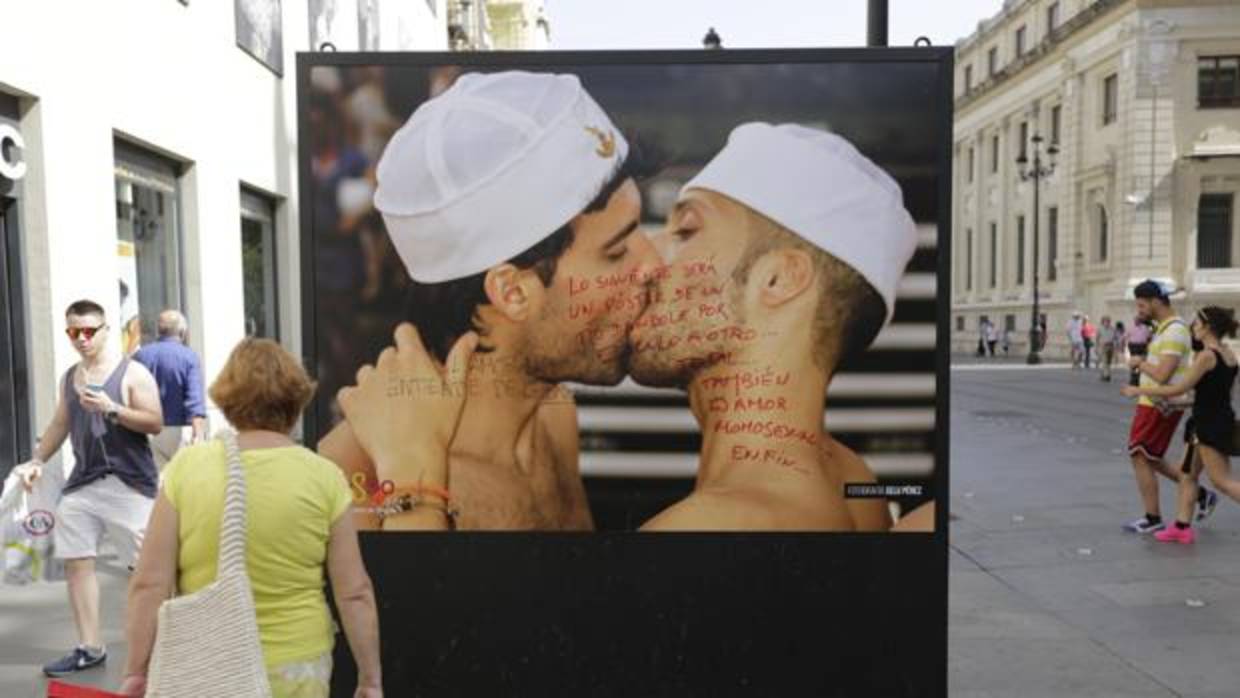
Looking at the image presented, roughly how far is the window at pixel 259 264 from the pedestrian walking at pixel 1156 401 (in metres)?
10.3

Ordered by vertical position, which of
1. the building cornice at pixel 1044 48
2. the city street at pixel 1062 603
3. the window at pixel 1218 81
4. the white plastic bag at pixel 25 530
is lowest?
the city street at pixel 1062 603

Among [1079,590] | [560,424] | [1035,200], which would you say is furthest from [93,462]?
[1035,200]

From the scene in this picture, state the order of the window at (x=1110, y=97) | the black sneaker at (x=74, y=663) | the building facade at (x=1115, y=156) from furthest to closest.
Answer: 1. the window at (x=1110, y=97)
2. the building facade at (x=1115, y=156)
3. the black sneaker at (x=74, y=663)

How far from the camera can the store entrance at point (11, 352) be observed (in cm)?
743

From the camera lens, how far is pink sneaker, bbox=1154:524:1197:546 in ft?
22.8

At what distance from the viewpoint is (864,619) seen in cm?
335

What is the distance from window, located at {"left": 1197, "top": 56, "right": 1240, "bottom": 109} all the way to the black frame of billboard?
43.6 m

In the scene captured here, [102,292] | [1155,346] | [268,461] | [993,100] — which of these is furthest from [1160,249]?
[268,461]

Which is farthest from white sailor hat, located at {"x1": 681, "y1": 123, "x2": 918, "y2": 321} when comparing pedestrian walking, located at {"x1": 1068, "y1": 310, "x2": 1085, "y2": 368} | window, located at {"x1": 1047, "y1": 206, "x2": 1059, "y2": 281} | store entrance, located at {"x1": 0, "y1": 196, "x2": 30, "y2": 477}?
window, located at {"x1": 1047, "y1": 206, "x2": 1059, "y2": 281}

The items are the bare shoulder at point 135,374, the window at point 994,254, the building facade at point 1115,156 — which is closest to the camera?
the bare shoulder at point 135,374

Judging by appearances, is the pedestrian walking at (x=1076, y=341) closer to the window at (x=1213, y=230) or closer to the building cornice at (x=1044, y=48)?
the window at (x=1213, y=230)

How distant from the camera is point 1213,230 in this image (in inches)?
1545

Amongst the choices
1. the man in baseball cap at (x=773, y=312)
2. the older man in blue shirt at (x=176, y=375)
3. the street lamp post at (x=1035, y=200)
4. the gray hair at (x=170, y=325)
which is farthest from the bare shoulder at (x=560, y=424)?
the street lamp post at (x=1035, y=200)

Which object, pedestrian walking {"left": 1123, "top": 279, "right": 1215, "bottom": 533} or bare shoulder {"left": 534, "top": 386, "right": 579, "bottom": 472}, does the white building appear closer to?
bare shoulder {"left": 534, "top": 386, "right": 579, "bottom": 472}
